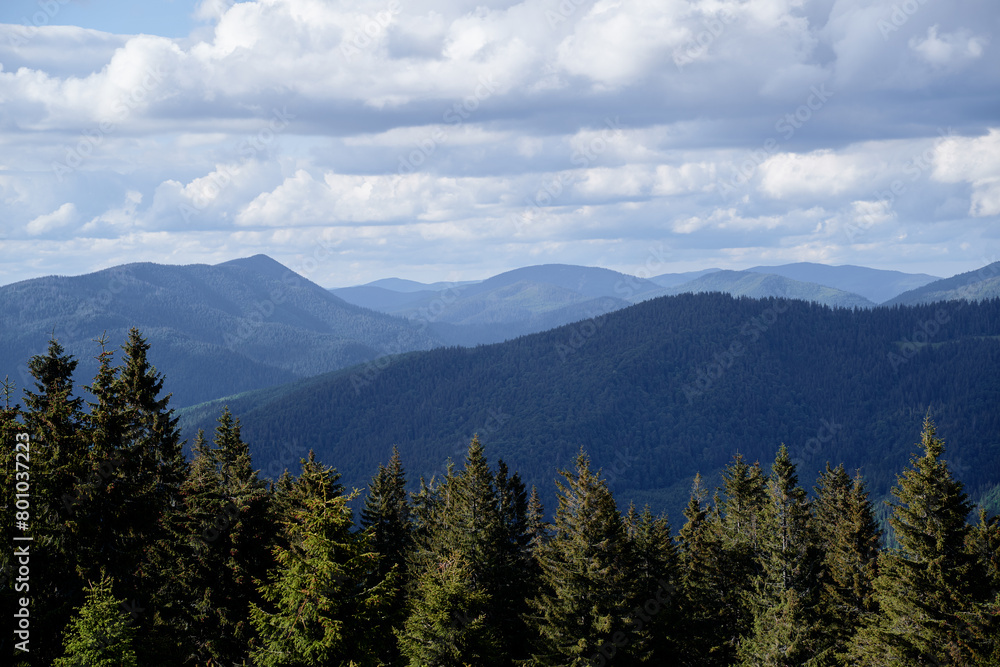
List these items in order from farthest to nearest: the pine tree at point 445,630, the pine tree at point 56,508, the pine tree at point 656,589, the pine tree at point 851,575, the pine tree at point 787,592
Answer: the pine tree at point 851,575, the pine tree at point 787,592, the pine tree at point 656,589, the pine tree at point 445,630, the pine tree at point 56,508

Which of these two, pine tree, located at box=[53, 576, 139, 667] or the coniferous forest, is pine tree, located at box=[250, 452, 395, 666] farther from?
pine tree, located at box=[53, 576, 139, 667]

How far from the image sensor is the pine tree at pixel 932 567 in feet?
100

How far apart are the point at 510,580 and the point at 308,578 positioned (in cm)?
2090

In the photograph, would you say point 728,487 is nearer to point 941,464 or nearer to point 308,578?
point 941,464

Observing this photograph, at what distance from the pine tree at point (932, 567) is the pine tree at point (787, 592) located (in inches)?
317

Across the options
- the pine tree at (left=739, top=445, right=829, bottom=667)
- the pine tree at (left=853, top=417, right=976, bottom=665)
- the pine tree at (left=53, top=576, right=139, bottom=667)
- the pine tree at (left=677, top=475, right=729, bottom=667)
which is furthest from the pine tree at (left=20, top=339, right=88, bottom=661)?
the pine tree at (left=677, top=475, right=729, bottom=667)

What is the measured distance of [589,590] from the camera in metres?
35.4

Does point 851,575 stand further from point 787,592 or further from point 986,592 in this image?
point 986,592

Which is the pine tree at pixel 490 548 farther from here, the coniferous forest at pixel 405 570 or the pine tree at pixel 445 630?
the pine tree at pixel 445 630

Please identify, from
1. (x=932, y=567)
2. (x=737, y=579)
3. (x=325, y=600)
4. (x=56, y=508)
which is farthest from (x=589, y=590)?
(x=56, y=508)

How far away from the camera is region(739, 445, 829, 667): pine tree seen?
40.0 meters

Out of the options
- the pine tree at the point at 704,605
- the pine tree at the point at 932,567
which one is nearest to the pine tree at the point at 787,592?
the pine tree at the point at 704,605

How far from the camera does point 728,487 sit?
201 ft

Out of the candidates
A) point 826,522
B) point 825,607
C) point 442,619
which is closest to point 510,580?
point 442,619
